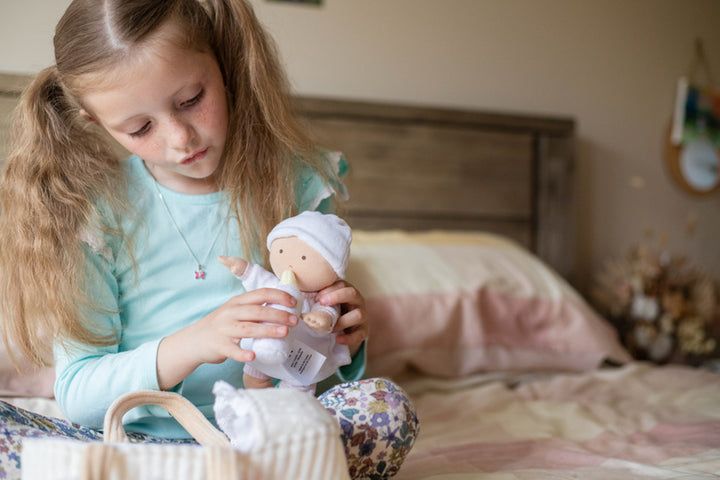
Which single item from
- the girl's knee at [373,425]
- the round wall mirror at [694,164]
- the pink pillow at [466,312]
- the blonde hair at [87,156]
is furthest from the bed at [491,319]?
the round wall mirror at [694,164]

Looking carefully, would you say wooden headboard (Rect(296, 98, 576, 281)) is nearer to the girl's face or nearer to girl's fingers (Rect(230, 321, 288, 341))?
the girl's face

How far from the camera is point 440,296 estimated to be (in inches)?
58.8

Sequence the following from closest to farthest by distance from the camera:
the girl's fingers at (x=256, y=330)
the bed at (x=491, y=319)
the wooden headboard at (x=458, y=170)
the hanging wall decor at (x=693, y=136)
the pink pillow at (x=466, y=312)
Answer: the girl's fingers at (x=256, y=330), the bed at (x=491, y=319), the pink pillow at (x=466, y=312), the wooden headboard at (x=458, y=170), the hanging wall decor at (x=693, y=136)

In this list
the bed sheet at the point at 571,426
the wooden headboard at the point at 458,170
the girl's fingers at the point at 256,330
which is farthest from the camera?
the wooden headboard at the point at 458,170

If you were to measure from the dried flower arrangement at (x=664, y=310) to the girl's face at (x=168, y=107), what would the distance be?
5.05 ft

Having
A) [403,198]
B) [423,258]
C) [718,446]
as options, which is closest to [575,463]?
[718,446]

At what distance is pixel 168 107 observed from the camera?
0.76 meters

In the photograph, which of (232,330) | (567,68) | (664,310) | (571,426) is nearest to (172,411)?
(232,330)

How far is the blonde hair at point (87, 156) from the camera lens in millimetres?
779

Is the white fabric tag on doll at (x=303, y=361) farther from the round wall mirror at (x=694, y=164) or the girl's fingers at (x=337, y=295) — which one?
the round wall mirror at (x=694, y=164)

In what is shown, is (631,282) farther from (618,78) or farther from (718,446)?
(718,446)

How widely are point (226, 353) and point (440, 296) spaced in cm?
87

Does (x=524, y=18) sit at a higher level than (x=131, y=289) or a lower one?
higher

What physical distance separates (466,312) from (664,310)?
79 centimetres
